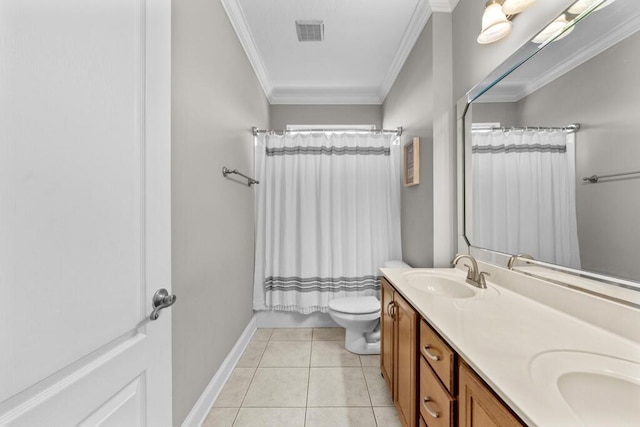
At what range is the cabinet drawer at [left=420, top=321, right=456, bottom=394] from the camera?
831mm

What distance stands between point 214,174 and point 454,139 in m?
1.62

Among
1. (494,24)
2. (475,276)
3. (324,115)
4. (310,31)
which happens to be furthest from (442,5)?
(475,276)

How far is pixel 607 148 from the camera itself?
2.84 ft

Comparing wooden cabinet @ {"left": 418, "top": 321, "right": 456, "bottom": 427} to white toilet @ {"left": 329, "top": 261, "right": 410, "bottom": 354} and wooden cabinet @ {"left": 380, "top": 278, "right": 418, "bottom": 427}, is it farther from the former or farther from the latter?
white toilet @ {"left": 329, "top": 261, "right": 410, "bottom": 354}

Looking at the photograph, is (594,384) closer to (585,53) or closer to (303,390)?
(585,53)

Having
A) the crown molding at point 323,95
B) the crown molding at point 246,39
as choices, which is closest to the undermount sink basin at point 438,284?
the crown molding at point 246,39

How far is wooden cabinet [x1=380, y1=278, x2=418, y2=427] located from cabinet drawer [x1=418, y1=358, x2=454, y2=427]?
2.8 inches

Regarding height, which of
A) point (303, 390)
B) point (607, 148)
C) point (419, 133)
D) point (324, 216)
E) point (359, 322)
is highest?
point (419, 133)

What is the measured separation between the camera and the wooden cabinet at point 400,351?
1156 mm

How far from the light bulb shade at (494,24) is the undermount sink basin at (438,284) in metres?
1.32

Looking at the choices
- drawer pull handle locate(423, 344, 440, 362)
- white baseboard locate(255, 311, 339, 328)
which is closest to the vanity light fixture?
drawer pull handle locate(423, 344, 440, 362)

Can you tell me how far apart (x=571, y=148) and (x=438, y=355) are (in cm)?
93
